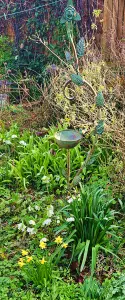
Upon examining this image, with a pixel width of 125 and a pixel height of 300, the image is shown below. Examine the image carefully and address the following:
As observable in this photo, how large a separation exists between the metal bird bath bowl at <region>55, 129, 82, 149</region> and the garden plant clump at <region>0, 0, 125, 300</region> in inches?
8.5

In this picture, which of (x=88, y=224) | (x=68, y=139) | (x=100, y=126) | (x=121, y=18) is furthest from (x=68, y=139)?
(x=121, y=18)

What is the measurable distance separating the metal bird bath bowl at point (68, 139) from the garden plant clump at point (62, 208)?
215 mm

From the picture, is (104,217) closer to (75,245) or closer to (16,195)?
(75,245)

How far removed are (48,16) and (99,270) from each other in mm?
4705

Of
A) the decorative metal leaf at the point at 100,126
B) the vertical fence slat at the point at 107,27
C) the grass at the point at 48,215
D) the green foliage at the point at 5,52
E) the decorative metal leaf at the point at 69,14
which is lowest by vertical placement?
the grass at the point at 48,215

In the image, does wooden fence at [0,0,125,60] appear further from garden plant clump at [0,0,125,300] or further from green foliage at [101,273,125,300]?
green foliage at [101,273,125,300]

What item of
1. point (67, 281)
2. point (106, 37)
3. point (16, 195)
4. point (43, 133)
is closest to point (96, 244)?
point (67, 281)

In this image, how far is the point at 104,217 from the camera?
10.4 ft

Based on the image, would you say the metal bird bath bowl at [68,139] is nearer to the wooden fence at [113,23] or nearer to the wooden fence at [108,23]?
the wooden fence at [108,23]

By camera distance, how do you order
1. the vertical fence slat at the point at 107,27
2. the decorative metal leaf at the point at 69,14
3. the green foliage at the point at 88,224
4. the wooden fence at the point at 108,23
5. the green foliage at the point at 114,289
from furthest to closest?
the vertical fence slat at the point at 107,27 < the wooden fence at the point at 108,23 < the decorative metal leaf at the point at 69,14 < the green foliage at the point at 88,224 < the green foliage at the point at 114,289

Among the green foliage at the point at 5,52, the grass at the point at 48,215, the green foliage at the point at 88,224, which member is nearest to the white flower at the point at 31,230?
the grass at the point at 48,215

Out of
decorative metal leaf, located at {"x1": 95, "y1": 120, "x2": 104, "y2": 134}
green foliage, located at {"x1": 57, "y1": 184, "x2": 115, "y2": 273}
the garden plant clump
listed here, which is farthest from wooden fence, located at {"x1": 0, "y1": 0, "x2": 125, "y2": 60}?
green foliage, located at {"x1": 57, "y1": 184, "x2": 115, "y2": 273}

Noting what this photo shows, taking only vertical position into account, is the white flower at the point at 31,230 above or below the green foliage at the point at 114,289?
above

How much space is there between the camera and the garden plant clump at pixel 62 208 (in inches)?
115
